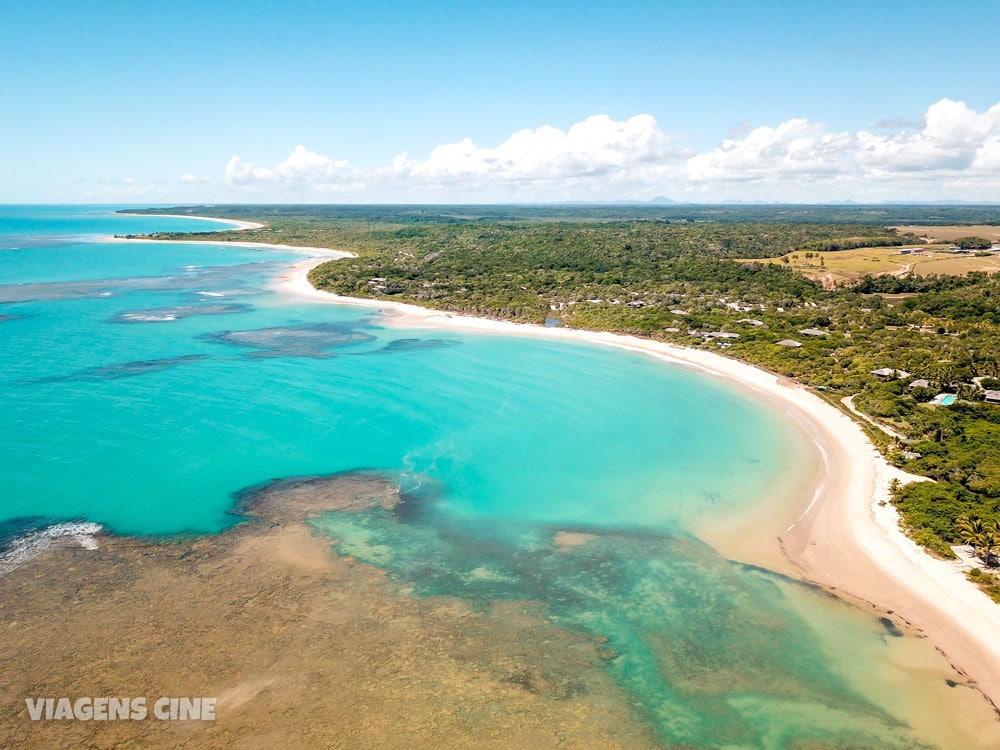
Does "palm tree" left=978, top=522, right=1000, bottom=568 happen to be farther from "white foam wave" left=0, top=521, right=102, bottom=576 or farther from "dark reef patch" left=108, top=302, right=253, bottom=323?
"dark reef patch" left=108, top=302, right=253, bottom=323

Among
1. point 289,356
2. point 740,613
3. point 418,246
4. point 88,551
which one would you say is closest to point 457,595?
point 740,613

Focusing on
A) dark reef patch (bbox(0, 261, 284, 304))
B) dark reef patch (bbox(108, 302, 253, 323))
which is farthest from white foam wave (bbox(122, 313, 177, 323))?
dark reef patch (bbox(0, 261, 284, 304))

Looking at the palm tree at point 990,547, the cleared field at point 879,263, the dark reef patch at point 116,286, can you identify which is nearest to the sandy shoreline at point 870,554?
the palm tree at point 990,547

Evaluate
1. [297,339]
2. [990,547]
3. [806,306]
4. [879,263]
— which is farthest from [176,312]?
[879,263]

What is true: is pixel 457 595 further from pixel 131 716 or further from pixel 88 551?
pixel 88 551

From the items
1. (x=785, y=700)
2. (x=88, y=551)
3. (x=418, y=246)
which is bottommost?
(x=785, y=700)
